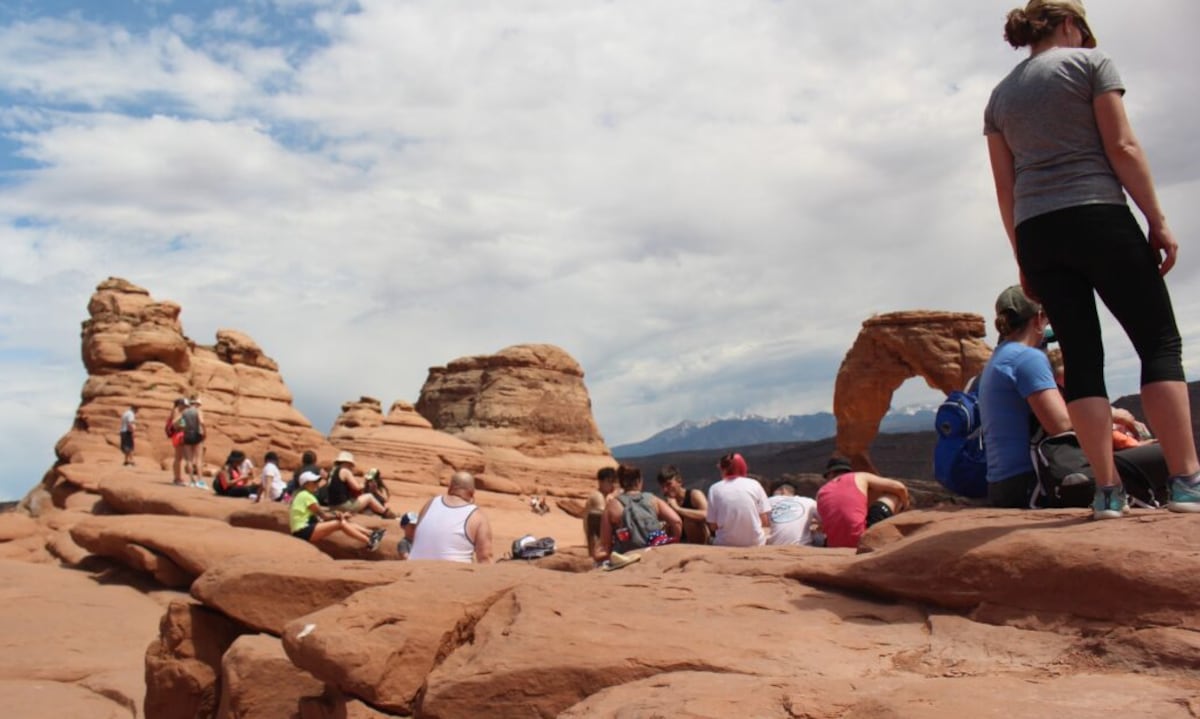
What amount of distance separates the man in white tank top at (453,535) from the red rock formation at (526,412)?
29061 mm

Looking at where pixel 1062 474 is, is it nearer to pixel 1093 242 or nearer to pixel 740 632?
pixel 1093 242

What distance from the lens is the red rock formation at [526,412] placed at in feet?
121

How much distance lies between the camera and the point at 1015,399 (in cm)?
451

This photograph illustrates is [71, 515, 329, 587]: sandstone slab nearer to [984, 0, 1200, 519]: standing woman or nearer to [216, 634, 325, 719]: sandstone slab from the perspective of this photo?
[216, 634, 325, 719]: sandstone slab

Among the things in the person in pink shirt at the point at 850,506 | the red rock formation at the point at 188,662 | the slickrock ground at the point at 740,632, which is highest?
the person in pink shirt at the point at 850,506

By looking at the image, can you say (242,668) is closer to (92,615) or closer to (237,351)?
(92,615)

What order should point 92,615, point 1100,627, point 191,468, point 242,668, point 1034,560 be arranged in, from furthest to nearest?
1. point 191,468
2. point 92,615
3. point 242,668
4. point 1034,560
5. point 1100,627

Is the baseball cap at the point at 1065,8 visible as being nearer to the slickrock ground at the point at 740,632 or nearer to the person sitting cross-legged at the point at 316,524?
the slickrock ground at the point at 740,632

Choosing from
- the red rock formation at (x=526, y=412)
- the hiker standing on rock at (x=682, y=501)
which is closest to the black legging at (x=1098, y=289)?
the hiker standing on rock at (x=682, y=501)

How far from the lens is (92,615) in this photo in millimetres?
9328

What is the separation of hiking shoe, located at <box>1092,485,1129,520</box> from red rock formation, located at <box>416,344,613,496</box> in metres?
32.5

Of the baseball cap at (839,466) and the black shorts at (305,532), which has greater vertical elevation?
the baseball cap at (839,466)

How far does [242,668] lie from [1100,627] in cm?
351

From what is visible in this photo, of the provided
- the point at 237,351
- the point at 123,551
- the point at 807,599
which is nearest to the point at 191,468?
the point at 123,551
